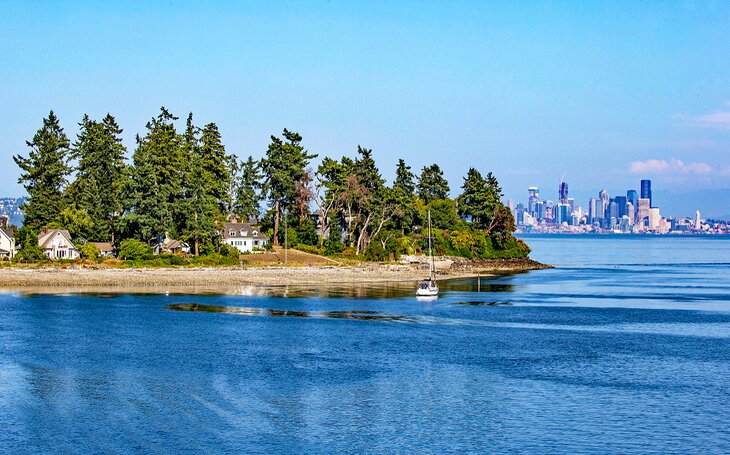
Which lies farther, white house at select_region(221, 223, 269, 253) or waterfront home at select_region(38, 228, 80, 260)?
white house at select_region(221, 223, 269, 253)

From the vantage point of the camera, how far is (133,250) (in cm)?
10269

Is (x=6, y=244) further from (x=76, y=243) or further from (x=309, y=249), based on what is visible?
(x=309, y=249)

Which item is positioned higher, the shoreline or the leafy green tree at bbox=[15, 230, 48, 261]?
the leafy green tree at bbox=[15, 230, 48, 261]

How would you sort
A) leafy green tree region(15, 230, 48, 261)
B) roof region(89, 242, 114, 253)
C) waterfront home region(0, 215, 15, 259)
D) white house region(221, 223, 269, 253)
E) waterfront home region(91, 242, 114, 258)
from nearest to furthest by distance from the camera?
leafy green tree region(15, 230, 48, 261) → waterfront home region(0, 215, 15, 259) → waterfront home region(91, 242, 114, 258) → roof region(89, 242, 114, 253) → white house region(221, 223, 269, 253)

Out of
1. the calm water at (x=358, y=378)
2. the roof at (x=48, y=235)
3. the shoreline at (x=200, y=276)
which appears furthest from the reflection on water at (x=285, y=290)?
the roof at (x=48, y=235)

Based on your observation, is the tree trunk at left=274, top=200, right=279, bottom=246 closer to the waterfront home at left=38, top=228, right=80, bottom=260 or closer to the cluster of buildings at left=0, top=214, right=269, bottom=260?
the cluster of buildings at left=0, top=214, right=269, bottom=260

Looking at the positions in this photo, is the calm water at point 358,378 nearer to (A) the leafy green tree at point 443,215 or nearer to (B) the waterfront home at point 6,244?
(B) the waterfront home at point 6,244

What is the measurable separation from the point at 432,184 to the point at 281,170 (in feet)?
144

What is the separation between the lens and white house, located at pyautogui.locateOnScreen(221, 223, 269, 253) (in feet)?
410

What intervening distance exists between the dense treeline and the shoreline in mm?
9576

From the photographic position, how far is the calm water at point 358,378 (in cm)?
3161

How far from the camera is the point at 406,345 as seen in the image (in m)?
52.8

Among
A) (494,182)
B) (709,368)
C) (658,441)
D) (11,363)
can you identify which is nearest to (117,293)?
(11,363)

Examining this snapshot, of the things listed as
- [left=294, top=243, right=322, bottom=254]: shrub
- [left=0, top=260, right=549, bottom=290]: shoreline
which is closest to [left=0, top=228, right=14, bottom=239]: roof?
[left=0, top=260, right=549, bottom=290]: shoreline
